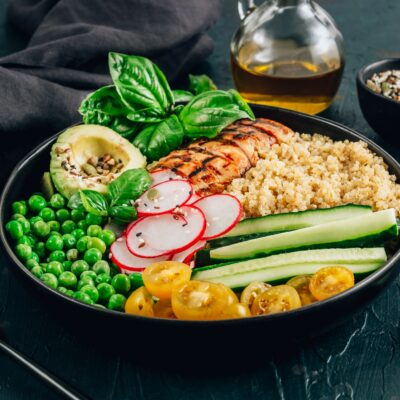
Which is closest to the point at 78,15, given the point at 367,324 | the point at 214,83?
the point at 214,83

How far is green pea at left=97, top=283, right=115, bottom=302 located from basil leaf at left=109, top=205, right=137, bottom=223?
0.34 meters

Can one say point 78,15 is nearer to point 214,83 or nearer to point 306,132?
point 214,83

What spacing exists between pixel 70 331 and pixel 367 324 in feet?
3.09

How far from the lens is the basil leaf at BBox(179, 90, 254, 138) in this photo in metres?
2.74

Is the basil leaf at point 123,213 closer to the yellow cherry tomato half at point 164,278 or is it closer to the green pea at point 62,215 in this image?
the green pea at point 62,215

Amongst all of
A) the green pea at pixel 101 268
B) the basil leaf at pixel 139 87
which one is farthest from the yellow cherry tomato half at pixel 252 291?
the basil leaf at pixel 139 87

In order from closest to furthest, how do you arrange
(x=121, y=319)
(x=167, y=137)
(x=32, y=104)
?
1. (x=121, y=319)
2. (x=167, y=137)
3. (x=32, y=104)

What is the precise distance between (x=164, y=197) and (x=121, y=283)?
404mm

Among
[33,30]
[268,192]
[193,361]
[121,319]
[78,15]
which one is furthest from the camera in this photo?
[33,30]

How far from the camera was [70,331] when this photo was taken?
2086 millimetres

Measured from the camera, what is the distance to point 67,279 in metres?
2.14

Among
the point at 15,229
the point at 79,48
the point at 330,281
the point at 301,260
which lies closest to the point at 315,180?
the point at 301,260

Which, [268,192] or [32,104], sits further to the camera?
[32,104]

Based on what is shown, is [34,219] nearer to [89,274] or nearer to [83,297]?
[89,274]
